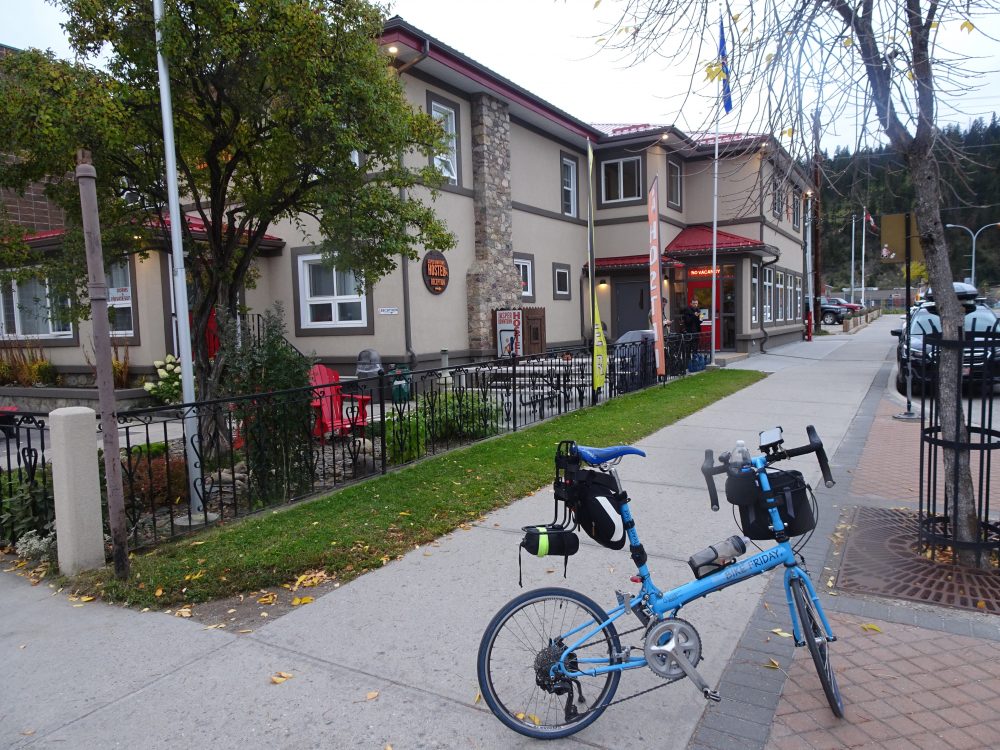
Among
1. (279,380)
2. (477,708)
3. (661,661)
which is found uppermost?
(279,380)

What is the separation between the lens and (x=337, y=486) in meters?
7.01

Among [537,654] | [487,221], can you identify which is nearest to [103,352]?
[537,654]

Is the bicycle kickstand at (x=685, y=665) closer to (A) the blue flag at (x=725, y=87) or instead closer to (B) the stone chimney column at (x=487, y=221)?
(A) the blue flag at (x=725, y=87)

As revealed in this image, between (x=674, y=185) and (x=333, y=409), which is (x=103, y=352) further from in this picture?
(x=674, y=185)

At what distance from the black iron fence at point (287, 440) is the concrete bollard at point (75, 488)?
0.31m

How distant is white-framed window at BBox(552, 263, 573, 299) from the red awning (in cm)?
373

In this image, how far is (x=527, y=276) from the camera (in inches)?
692

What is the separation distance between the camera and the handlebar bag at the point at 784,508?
2.97 meters

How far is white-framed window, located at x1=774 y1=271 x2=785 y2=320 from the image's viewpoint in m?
26.1

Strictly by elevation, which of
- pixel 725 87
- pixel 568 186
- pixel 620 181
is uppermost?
pixel 620 181

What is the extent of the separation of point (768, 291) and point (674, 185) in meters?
5.62

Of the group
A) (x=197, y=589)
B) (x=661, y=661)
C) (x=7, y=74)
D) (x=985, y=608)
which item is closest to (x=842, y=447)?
(x=985, y=608)

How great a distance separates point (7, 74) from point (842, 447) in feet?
32.2

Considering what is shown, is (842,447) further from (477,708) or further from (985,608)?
(477,708)
